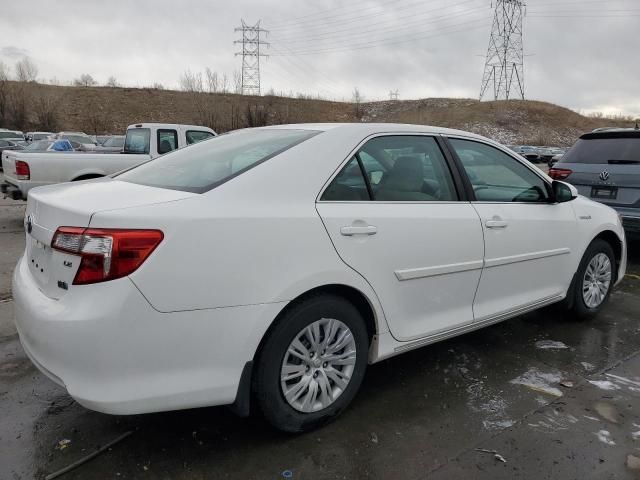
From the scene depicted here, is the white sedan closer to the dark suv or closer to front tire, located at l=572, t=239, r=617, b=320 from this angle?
front tire, located at l=572, t=239, r=617, b=320

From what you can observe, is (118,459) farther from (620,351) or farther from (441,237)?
(620,351)

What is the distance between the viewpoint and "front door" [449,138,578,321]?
3.45 metres

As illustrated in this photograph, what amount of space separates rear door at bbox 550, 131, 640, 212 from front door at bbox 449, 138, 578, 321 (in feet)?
8.89

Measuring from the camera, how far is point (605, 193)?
648 centimetres

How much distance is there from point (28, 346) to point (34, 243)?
0.51 meters

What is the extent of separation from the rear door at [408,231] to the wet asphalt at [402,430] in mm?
473

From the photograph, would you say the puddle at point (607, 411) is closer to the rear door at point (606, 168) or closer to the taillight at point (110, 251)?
the taillight at point (110, 251)

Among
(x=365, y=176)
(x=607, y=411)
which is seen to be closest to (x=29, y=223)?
(x=365, y=176)

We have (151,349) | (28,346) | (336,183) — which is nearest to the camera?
(151,349)

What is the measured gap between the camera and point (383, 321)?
2.87 meters

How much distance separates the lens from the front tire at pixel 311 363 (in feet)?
8.09

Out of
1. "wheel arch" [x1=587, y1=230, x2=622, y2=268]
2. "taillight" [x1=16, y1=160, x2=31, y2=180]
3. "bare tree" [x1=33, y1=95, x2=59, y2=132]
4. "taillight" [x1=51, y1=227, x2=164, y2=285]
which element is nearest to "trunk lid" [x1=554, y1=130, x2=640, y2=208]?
"wheel arch" [x1=587, y1=230, x2=622, y2=268]

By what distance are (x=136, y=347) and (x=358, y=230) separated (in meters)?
1.21

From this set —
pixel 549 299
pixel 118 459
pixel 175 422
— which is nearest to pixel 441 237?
pixel 549 299
